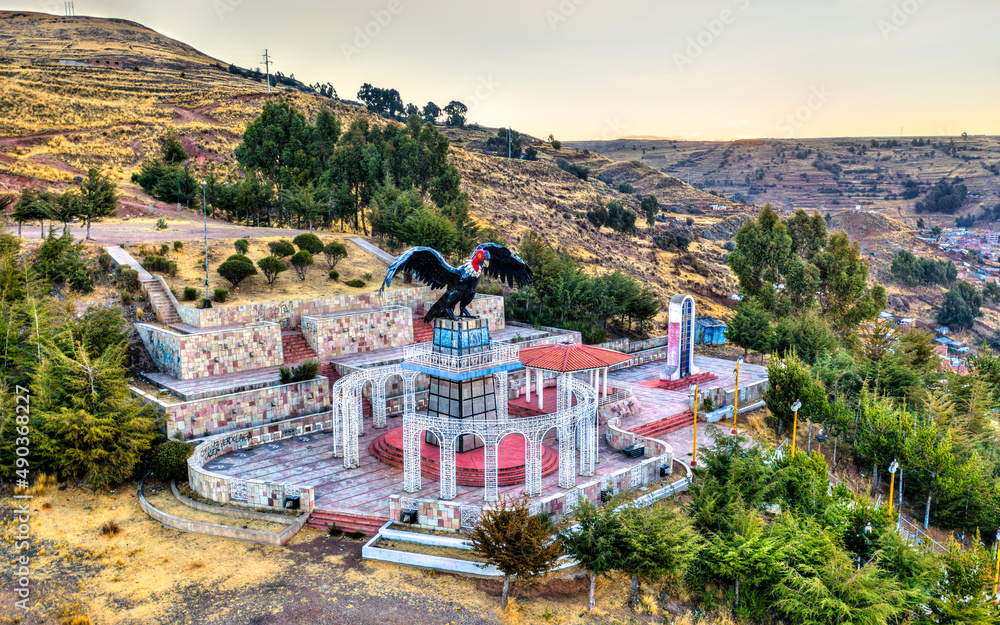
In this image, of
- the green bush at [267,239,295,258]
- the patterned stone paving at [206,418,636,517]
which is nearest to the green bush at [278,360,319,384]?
the patterned stone paving at [206,418,636,517]

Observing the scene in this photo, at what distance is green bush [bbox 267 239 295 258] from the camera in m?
38.0

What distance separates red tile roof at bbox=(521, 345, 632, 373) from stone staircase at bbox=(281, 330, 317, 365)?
35.9 ft

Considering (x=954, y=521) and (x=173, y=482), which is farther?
(x=954, y=521)

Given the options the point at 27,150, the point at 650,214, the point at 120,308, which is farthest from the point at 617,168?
the point at 120,308

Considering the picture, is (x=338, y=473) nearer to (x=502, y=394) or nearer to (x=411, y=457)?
(x=411, y=457)

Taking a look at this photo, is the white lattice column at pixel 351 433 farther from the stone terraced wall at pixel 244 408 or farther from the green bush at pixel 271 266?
the green bush at pixel 271 266

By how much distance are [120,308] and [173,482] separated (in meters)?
13.1

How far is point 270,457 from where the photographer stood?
23.6 metres

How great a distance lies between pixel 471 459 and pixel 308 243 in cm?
2228

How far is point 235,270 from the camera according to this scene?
1329 inches

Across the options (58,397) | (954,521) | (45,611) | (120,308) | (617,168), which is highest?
(617,168)

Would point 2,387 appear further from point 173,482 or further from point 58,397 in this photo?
point 173,482

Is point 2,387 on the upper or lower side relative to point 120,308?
lower

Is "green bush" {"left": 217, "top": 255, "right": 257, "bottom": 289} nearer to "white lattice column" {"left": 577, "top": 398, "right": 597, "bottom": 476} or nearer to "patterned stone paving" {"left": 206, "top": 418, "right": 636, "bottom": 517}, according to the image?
"patterned stone paving" {"left": 206, "top": 418, "right": 636, "bottom": 517}
